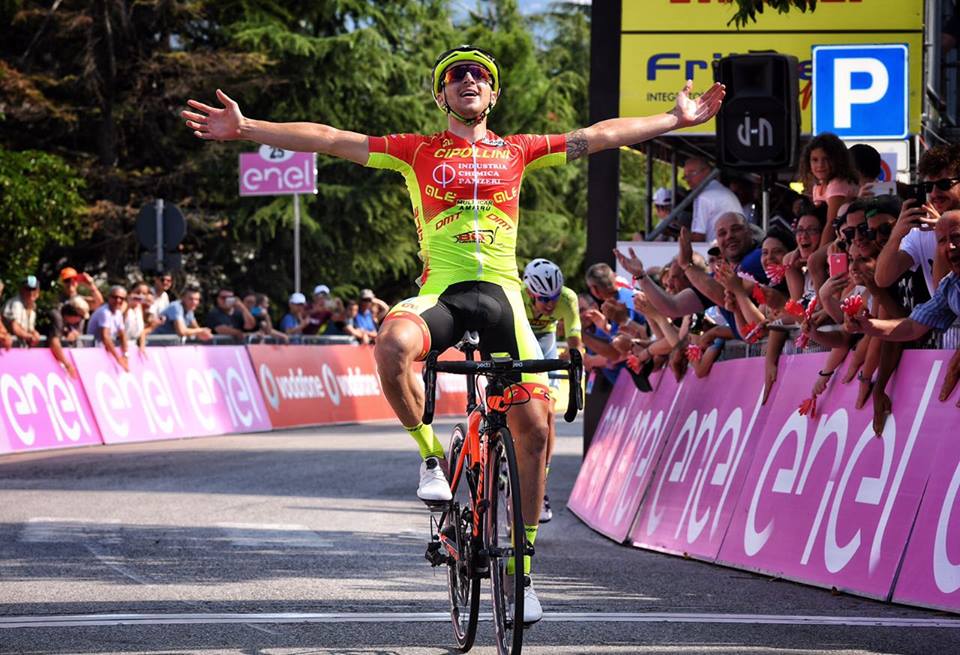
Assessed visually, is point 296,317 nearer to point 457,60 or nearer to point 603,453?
point 603,453

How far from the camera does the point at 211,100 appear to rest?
1757 inches

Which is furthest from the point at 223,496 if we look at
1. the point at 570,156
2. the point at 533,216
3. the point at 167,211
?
the point at 533,216

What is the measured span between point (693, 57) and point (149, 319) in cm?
860

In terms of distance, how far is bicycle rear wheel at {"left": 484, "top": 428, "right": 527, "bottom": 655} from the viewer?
21.5 ft

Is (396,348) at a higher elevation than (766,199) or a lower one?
lower

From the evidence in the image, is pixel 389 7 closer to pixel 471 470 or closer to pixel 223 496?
pixel 223 496

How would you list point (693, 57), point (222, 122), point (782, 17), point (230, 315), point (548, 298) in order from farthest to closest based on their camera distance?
point (230, 315) → point (782, 17) → point (693, 57) → point (548, 298) → point (222, 122)

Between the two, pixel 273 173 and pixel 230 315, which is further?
pixel 273 173

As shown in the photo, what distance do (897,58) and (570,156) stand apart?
6.84 meters

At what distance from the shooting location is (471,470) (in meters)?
7.52

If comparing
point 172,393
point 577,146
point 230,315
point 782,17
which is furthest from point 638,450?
point 230,315

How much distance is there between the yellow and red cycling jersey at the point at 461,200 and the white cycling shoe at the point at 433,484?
2.56ft

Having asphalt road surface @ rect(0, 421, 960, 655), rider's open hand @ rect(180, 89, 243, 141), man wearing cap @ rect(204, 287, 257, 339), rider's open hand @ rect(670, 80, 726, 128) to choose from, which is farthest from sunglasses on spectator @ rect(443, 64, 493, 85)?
man wearing cap @ rect(204, 287, 257, 339)

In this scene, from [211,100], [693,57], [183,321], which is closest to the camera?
[693,57]
